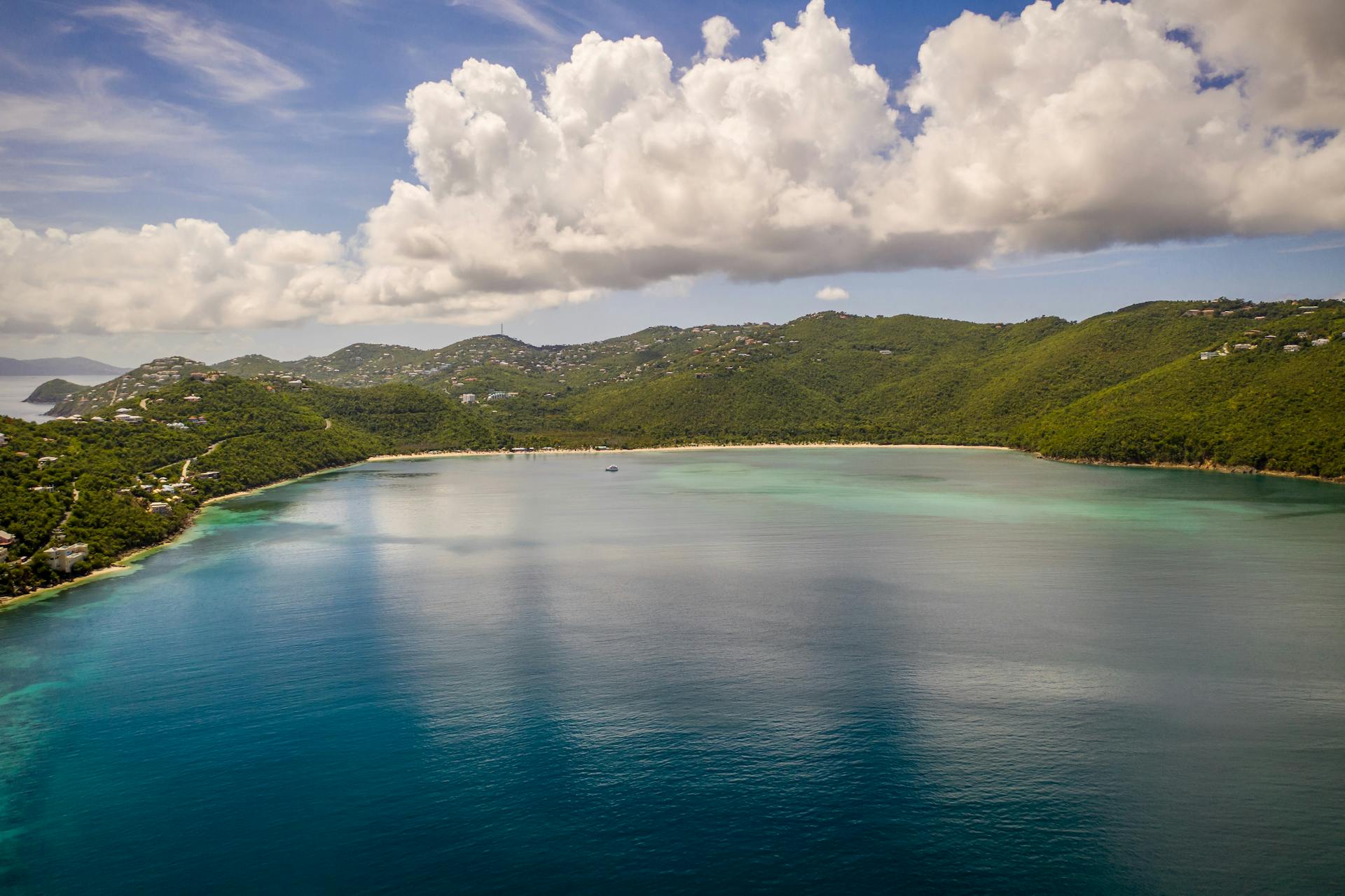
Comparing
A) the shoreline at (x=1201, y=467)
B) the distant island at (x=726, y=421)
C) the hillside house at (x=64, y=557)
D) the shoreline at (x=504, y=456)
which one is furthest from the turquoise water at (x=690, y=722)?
the shoreline at (x=1201, y=467)

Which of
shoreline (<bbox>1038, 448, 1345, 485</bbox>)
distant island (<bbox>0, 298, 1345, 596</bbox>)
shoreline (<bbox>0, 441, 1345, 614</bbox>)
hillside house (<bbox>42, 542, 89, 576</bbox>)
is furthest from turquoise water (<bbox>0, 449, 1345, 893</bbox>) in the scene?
shoreline (<bbox>1038, 448, 1345, 485</bbox>)

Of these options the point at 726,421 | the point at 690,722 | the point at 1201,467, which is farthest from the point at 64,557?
the point at 726,421

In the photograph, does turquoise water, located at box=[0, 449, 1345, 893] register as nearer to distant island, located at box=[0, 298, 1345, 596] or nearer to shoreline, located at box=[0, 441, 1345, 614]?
shoreline, located at box=[0, 441, 1345, 614]

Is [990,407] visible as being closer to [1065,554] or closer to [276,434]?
[1065,554]

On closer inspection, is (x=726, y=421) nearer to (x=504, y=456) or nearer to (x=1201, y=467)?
(x=504, y=456)

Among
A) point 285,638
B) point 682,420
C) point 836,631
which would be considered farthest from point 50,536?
point 682,420

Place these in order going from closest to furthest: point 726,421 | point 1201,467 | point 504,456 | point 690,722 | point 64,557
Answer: point 690,722 → point 64,557 → point 1201,467 → point 504,456 → point 726,421
